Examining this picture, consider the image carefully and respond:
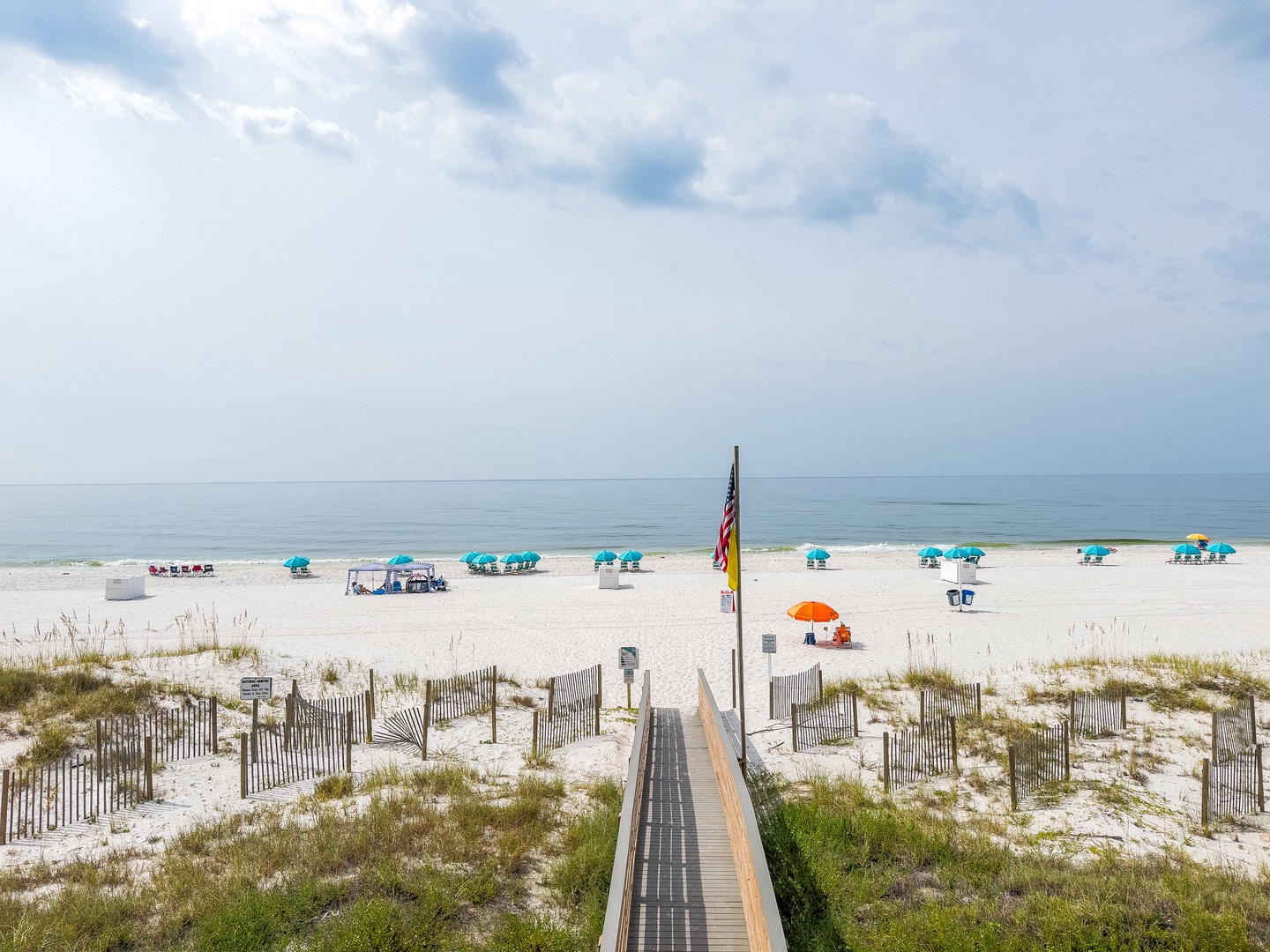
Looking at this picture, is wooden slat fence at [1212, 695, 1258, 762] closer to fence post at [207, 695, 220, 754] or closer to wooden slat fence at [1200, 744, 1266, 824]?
wooden slat fence at [1200, 744, 1266, 824]

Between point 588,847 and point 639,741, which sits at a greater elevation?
point 639,741

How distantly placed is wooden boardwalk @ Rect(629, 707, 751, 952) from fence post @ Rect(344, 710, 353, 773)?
15.5ft

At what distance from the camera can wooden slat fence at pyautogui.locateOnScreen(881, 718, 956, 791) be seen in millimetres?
10734

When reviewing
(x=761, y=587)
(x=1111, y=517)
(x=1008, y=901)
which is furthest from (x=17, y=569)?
(x=1111, y=517)

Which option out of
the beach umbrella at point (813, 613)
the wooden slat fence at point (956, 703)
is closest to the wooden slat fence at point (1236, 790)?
the wooden slat fence at point (956, 703)

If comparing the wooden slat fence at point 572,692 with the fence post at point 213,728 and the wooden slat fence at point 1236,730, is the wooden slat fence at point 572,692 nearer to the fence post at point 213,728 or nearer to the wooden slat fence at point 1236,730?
the fence post at point 213,728

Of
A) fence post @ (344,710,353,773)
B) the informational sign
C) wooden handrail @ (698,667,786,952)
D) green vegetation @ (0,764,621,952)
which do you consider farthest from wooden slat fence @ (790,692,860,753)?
the informational sign

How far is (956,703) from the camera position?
44.7 feet

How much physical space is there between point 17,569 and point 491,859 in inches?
2218

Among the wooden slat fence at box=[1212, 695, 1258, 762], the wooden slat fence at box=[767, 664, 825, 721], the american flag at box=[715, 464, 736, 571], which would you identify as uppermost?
the american flag at box=[715, 464, 736, 571]

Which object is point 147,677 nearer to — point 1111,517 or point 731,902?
point 731,902

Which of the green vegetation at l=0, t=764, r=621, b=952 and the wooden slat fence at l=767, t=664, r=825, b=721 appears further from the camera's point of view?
the wooden slat fence at l=767, t=664, r=825, b=721

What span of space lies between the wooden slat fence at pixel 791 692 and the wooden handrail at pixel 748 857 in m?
5.02

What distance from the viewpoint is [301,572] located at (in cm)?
4188
